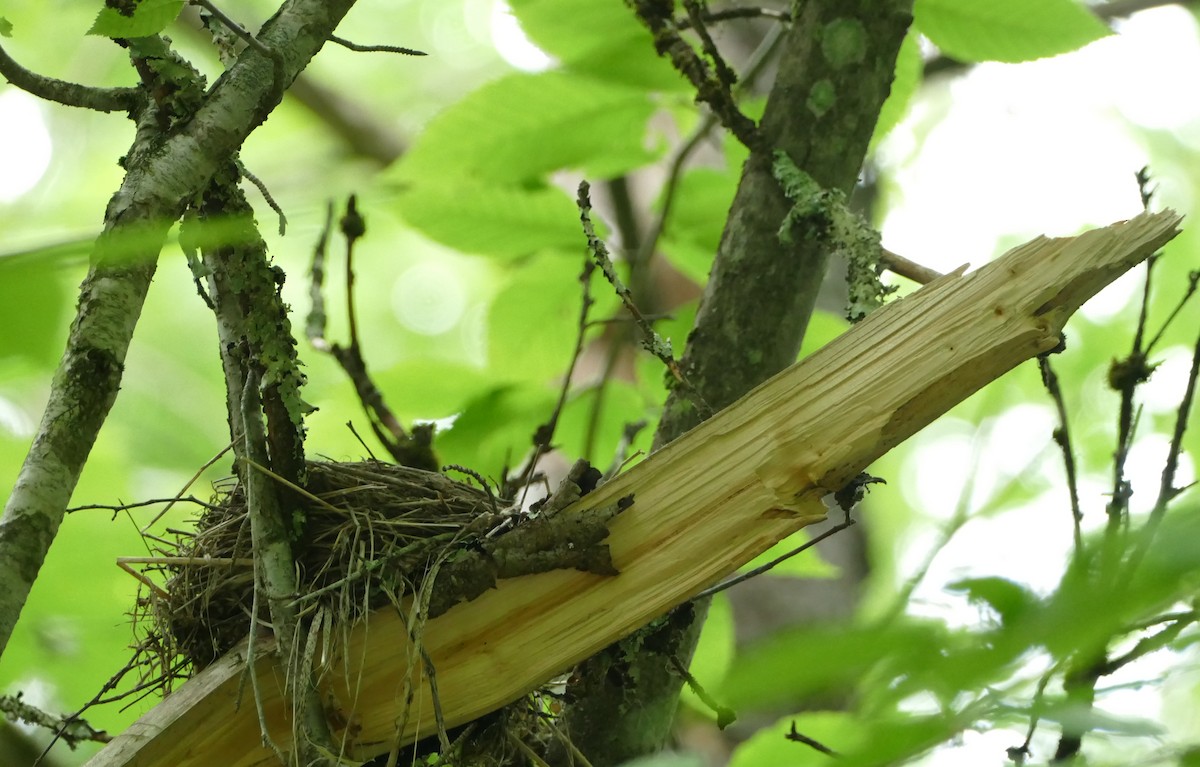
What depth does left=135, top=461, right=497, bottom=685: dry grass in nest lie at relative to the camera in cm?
120

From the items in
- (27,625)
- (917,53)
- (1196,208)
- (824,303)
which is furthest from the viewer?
(1196,208)

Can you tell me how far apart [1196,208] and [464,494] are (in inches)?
181

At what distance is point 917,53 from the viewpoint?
179 centimetres

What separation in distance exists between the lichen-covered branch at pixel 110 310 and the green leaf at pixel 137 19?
0.48ft

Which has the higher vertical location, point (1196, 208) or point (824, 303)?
point (1196, 208)

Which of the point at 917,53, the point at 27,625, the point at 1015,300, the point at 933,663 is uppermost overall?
the point at 917,53

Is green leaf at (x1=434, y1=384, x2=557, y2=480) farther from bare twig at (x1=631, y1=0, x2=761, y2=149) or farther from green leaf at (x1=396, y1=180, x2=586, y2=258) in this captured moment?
bare twig at (x1=631, y1=0, x2=761, y2=149)

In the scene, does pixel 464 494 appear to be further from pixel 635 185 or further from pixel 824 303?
pixel 635 185

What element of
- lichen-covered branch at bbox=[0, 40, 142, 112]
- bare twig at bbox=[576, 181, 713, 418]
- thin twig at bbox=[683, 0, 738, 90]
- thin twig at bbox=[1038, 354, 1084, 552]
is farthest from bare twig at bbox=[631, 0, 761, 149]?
lichen-covered branch at bbox=[0, 40, 142, 112]

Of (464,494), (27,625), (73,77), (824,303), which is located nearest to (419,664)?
(464,494)

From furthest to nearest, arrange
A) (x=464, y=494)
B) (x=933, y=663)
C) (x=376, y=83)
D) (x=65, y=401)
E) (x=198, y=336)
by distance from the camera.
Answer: (x=376, y=83)
(x=198, y=336)
(x=464, y=494)
(x=65, y=401)
(x=933, y=663)

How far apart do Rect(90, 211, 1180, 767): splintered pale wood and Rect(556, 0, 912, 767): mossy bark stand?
446mm

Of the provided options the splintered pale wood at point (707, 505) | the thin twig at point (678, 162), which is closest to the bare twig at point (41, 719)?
the splintered pale wood at point (707, 505)

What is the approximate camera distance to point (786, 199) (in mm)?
1601
